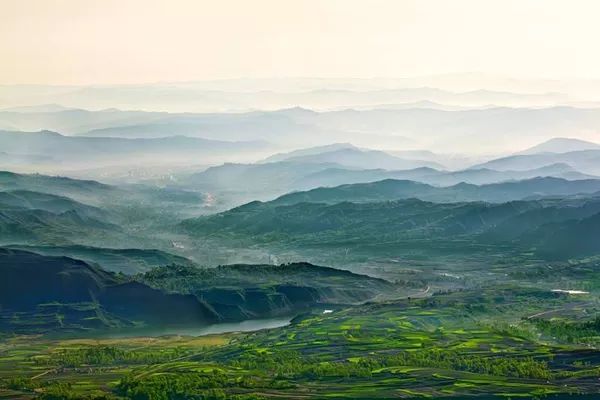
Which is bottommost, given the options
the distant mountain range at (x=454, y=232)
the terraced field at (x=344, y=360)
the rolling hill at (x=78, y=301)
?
the terraced field at (x=344, y=360)

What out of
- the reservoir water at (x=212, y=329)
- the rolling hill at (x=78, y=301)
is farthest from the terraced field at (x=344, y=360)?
the rolling hill at (x=78, y=301)

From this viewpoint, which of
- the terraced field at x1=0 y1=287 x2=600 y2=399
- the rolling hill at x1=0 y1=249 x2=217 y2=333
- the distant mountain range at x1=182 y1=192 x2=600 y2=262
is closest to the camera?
the terraced field at x1=0 y1=287 x2=600 y2=399

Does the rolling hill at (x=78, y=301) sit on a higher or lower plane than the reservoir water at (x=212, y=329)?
higher

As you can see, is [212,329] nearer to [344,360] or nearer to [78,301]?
[78,301]

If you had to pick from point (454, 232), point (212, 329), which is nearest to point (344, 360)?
point (212, 329)

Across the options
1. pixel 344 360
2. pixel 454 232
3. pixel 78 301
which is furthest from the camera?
pixel 454 232

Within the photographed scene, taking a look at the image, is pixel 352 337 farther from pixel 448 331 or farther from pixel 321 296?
pixel 321 296

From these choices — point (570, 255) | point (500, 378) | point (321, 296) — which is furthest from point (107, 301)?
point (570, 255)

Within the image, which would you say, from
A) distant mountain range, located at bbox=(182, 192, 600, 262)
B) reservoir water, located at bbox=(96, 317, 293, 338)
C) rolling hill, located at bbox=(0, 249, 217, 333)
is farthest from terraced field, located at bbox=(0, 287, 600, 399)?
distant mountain range, located at bbox=(182, 192, 600, 262)

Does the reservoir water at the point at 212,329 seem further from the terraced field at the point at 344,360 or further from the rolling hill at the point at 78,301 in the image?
the terraced field at the point at 344,360

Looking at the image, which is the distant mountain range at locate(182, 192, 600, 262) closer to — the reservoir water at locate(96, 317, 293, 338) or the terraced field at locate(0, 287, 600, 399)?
the reservoir water at locate(96, 317, 293, 338)

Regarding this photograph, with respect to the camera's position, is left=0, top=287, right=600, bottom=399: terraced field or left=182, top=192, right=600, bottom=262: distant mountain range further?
left=182, top=192, right=600, bottom=262: distant mountain range
